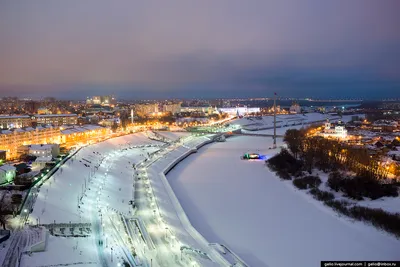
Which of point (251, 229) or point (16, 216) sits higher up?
A: point (16, 216)

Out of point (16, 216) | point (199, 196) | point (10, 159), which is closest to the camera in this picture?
point (16, 216)

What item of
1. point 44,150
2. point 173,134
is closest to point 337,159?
point 44,150

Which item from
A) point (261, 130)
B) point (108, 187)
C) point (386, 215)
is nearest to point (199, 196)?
point (108, 187)

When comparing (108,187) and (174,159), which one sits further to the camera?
(174,159)

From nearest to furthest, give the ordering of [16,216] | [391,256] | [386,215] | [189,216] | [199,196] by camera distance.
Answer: [391,256] < [16,216] < [386,215] < [189,216] < [199,196]

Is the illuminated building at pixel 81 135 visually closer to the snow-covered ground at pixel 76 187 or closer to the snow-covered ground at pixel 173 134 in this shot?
the snow-covered ground at pixel 76 187

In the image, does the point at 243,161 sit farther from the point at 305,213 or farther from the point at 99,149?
the point at 305,213

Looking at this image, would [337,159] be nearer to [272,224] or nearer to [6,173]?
[272,224]
